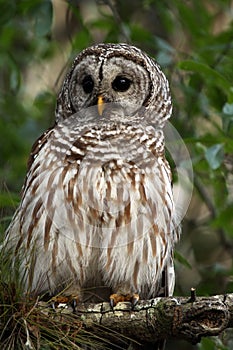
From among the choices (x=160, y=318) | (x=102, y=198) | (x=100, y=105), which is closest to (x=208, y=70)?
(x=100, y=105)

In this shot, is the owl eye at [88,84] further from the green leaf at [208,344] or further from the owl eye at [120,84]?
the green leaf at [208,344]

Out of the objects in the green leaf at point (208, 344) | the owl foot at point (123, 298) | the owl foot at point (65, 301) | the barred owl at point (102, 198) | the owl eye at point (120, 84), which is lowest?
the green leaf at point (208, 344)

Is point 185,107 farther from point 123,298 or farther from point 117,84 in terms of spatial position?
point 123,298

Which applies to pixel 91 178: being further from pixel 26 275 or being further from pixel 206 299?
pixel 206 299

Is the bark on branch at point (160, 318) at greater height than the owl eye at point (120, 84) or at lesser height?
lesser

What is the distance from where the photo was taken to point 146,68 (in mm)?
5391

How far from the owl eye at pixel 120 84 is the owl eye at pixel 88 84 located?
128 mm

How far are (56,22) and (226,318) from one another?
6106 millimetres

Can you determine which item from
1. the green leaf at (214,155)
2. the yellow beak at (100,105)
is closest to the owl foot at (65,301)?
the yellow beak at (100,105)

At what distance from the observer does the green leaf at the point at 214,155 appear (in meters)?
5.30

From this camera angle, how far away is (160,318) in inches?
161

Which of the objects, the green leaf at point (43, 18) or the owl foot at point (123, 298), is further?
the green leaf at point (43, 18)

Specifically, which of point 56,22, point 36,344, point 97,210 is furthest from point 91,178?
point 56,22

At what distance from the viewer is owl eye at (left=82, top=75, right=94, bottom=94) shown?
208 inches
